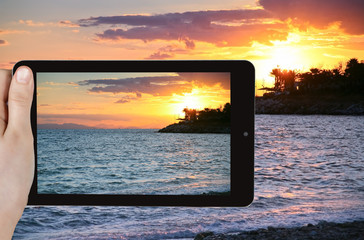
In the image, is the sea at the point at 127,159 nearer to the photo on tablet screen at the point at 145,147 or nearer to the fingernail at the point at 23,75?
the photo on tablet screen at the point at 145,147

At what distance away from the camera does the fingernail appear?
184cm

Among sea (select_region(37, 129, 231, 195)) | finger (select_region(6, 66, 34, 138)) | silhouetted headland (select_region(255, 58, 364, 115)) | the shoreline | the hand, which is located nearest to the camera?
the hand

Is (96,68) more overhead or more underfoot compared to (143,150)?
more overhead

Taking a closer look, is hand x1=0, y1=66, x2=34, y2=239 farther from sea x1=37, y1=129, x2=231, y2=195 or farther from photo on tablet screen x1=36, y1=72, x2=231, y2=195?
sea x1=37, y1=129, x2=231, y2=195

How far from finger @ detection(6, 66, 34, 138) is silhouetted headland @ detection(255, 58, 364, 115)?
74.5 metres

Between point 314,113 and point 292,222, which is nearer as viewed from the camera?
point 292,222

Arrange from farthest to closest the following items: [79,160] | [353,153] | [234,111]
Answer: [353,153]
[79,160]
[234,111]

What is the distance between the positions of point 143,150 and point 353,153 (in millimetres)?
22831

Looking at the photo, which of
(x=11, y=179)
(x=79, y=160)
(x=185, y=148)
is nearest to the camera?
(x=11, y=179)

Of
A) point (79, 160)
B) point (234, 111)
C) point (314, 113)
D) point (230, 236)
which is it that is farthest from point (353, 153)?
point (314, 113)

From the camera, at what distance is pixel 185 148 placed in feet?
113

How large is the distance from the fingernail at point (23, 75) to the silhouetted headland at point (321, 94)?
244 ft

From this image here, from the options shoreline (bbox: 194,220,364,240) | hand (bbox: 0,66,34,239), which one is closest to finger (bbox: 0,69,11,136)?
hand (bbox: 0,66,34,239)

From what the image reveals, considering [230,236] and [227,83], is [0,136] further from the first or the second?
[230,236]
